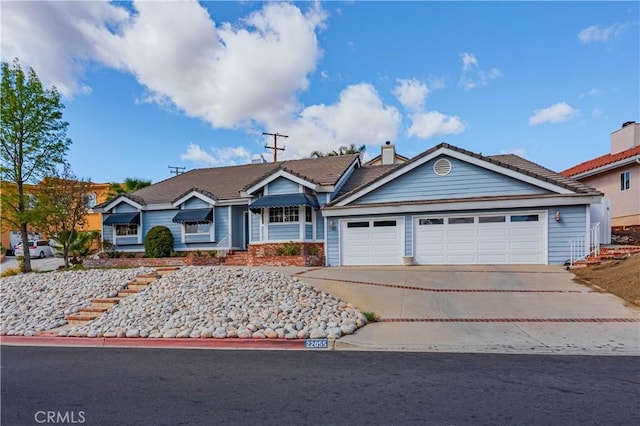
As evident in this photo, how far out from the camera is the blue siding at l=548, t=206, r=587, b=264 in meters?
15.1

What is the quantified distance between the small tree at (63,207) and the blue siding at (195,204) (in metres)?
4.84

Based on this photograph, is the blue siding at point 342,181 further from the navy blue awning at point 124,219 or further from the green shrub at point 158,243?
the navy blue awning at point 124,219

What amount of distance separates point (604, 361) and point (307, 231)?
1361 cm

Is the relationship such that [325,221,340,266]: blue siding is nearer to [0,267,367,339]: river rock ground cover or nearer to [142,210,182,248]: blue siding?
[0,267,367,339]: river rock ground cover

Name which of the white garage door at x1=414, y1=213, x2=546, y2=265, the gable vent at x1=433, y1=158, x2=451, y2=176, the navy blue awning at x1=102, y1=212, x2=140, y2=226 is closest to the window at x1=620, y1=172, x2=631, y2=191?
the white garage door at x1=414, y1=213, x2=546, y2=265

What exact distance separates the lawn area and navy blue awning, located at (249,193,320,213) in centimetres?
1035

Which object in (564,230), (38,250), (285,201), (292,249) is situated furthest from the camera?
(38,250)

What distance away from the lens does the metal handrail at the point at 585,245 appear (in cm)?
1479

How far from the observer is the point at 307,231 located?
61.6 feet

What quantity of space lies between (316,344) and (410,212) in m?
10.4

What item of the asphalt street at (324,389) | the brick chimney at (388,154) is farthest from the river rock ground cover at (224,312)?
the brick chimney at (388,154)

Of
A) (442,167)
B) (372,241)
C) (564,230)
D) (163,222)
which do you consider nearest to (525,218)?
(564,230)

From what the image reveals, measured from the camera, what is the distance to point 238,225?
70.5 ft

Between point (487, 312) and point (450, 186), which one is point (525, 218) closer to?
point (450, 186)
